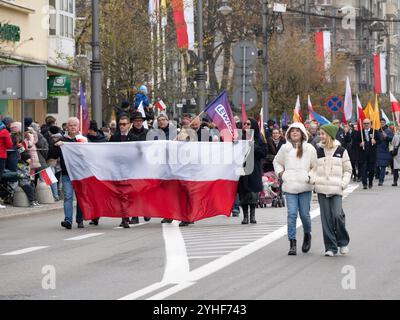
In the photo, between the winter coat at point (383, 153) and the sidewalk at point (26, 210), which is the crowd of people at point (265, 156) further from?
the sidewalk at point (26, 210)

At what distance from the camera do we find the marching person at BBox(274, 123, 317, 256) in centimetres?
1591

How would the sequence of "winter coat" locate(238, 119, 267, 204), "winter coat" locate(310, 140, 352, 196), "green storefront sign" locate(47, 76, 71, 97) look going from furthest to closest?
"green storefront sign" locate(47, 76, 71, 97), "winter coat" locate(238, 119, 267, 204), "winter coat" locate(310, 140, 352, 196)

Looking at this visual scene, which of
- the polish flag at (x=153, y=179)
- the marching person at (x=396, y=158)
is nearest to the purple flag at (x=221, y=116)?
the polish flag at (x=153, y=179)

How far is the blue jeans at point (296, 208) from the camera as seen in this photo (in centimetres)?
1591

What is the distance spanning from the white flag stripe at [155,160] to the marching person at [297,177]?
516cm

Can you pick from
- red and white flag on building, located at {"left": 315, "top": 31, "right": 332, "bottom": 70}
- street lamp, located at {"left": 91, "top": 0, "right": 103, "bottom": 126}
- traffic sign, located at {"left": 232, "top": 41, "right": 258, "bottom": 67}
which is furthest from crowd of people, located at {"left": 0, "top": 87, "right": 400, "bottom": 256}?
red and white flag on building, located at {"left": 315, "top": 31, "right": 332, "bottom": 70}

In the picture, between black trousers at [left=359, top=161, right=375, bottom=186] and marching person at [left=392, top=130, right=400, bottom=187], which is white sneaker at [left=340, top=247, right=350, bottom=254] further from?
marching person at [left=392, top=130, right=400, bottom=187]

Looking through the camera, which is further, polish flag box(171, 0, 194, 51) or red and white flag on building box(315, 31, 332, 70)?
red and white flag on building box(315, 31, 332, 70)

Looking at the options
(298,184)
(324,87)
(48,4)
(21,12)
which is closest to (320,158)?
(298,184)

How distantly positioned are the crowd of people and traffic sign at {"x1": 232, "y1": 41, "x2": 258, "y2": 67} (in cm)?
209

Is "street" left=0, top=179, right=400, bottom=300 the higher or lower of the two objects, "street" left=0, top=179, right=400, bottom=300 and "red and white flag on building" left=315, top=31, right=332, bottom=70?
the lower

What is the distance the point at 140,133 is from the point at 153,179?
920mm

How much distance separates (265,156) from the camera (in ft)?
70.9

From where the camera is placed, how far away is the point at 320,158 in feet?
51.7
